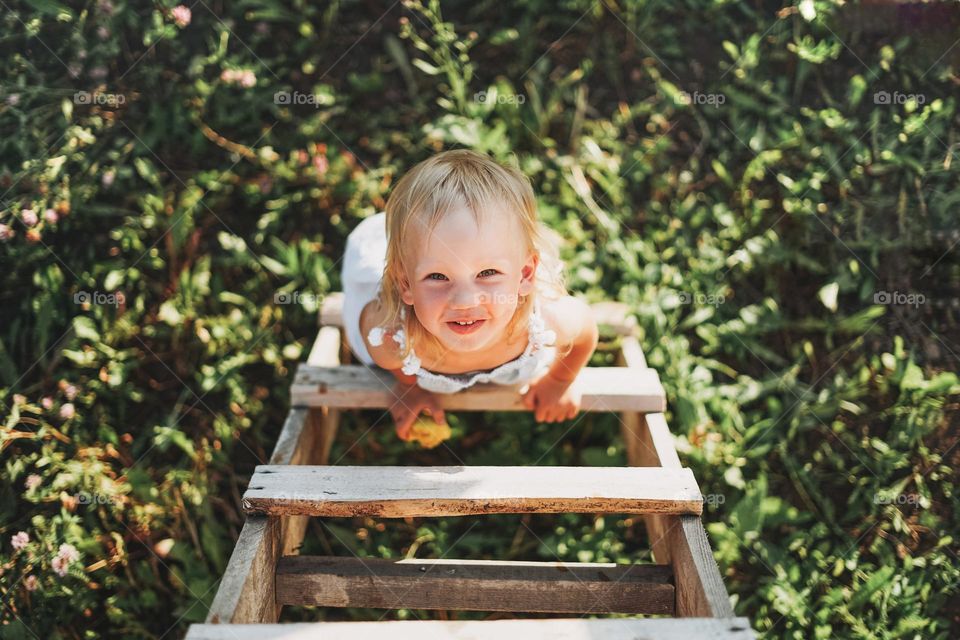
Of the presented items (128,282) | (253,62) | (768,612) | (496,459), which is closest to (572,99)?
(253,62)

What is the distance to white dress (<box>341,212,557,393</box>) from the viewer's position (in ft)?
6.99

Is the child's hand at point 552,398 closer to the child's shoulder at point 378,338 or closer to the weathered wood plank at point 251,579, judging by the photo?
the child's shoulder at point 378,338

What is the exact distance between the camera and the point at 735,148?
326cm

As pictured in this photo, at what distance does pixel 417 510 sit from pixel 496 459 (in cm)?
85

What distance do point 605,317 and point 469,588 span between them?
1.13 meters

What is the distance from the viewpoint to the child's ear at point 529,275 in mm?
1984

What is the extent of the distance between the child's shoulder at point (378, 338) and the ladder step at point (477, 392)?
5.3 inches

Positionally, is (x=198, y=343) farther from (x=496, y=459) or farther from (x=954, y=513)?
(x=954, y=513)

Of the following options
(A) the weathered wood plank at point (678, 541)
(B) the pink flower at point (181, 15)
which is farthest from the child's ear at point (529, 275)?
(B) the pink flower at point (181, 15)

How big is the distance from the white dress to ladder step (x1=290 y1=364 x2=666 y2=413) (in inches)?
1.9

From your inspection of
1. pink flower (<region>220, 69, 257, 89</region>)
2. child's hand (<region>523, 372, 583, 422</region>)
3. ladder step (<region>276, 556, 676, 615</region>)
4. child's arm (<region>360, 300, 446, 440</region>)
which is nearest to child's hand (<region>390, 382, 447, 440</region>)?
child's arm (<region>360, 300, 446, 440</region>)

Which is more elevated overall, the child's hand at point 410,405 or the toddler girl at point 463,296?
the toddler girl at point 463,296

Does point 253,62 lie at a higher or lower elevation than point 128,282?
higher

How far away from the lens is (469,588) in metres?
1.94
